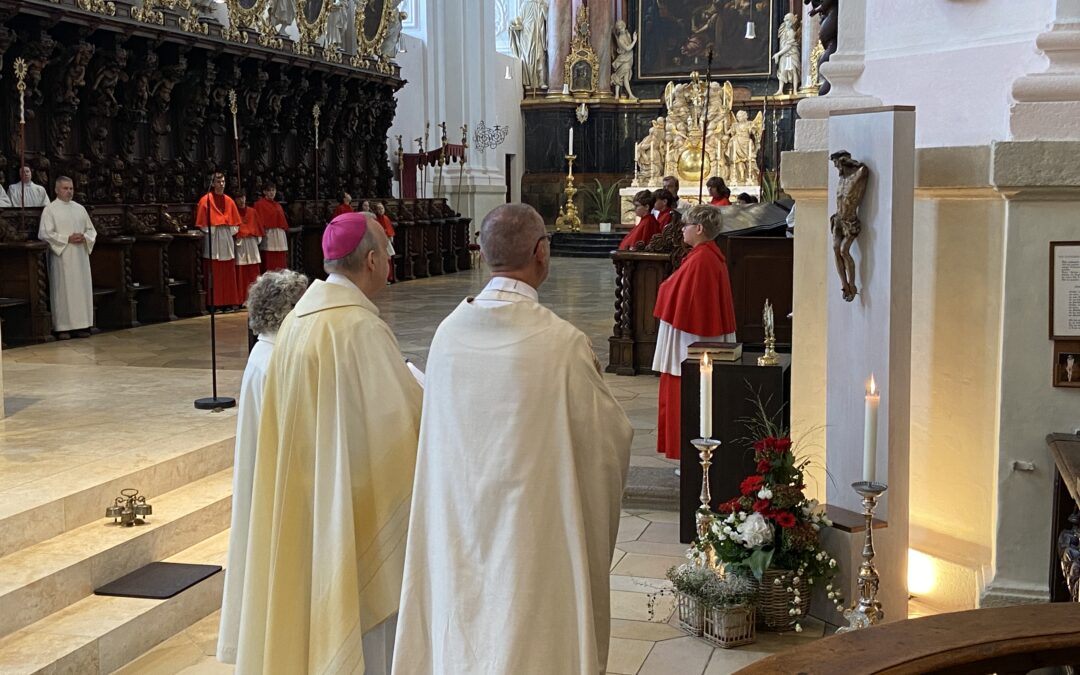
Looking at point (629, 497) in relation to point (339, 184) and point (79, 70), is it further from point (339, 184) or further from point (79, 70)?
point (339, 184)

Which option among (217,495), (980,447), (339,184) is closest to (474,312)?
(980,447)

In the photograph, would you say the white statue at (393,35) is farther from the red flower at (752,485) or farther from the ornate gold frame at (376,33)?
the red flower at (752,485)

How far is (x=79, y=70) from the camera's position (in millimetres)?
13234

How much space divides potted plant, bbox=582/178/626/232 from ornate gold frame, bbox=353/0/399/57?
Answer: 7.88 meters

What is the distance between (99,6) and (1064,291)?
11.6m

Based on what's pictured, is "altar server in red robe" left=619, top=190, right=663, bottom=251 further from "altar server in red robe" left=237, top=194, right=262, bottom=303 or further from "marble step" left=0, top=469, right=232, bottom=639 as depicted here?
"altar server in red robe" left=237, top=194, right=262, bottom=303

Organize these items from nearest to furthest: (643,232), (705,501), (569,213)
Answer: (705,501) → (643,232) → (569,213)

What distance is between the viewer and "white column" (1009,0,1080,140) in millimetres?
4395

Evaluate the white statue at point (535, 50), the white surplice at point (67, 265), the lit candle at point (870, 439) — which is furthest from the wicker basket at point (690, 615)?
the white statue at point (535, 50)

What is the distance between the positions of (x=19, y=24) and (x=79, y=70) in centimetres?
96

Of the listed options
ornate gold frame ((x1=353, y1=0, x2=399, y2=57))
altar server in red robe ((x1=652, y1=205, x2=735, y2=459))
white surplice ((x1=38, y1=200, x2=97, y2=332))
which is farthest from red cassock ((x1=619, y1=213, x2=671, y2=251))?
ornate gold frame ((x1=353, y1=0, x2=399, y2=57))

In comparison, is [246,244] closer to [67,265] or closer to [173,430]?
[67,265]

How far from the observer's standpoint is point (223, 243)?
14555 mm

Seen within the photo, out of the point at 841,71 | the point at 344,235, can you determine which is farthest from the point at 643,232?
the point at 344,235
